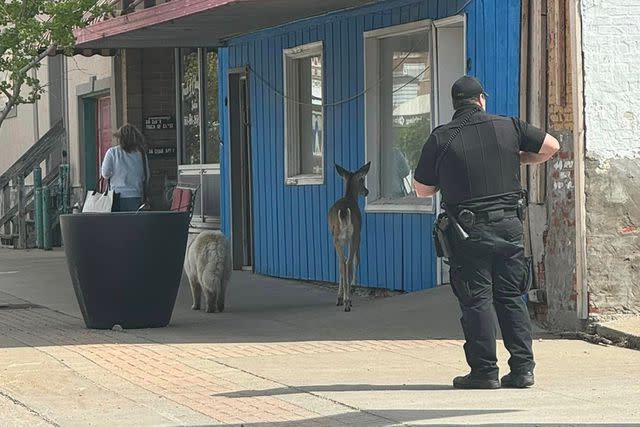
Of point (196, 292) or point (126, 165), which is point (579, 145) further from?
point (126, 165)

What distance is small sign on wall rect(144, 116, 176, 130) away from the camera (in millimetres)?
20844

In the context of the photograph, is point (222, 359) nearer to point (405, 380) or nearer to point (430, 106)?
point (405, 380)

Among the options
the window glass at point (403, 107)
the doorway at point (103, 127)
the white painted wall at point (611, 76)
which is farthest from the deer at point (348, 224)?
the doorway at point (103, 127)

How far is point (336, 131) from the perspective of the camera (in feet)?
48.5

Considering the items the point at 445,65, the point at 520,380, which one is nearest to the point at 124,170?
the point at 445,65

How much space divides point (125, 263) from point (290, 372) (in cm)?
283

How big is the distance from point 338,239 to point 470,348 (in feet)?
15.8

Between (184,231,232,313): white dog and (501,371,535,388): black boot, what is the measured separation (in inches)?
199

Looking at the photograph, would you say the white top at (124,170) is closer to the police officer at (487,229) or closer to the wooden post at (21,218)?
the police officer at (487,229)

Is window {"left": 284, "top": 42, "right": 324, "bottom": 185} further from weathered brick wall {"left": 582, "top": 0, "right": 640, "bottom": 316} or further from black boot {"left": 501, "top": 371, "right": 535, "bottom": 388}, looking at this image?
black boot {"left": 501, "top": 371, "right": 535, "bottom": 388}

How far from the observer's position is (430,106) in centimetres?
1332

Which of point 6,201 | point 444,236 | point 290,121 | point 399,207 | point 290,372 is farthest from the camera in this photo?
point 6,201

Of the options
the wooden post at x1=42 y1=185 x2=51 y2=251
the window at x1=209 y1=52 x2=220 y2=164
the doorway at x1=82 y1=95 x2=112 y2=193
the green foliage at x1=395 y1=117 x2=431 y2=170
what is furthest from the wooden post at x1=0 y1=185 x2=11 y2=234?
the green foliage at x1=395 y1=117 x2=431 y2=170

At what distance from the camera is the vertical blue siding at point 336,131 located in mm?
11852
